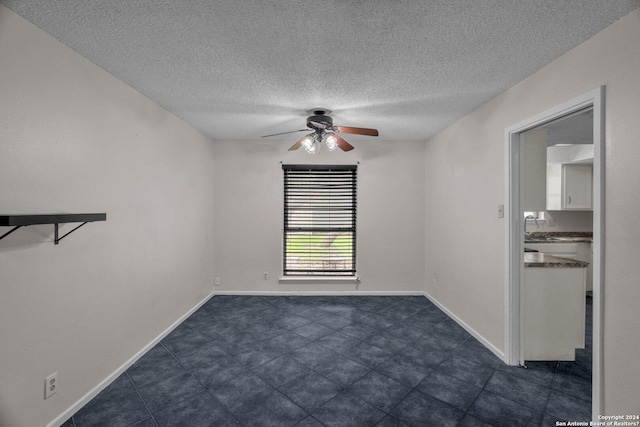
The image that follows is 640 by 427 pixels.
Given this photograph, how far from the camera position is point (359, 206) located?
4.08 meters

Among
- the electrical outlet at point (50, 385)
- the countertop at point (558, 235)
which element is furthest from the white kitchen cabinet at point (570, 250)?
the electrical outlet at point (50, 385)

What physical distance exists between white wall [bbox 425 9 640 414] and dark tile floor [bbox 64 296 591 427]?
16.2 inches

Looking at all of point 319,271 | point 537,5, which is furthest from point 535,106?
point 319,271

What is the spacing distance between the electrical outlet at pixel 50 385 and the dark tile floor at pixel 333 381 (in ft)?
0.86

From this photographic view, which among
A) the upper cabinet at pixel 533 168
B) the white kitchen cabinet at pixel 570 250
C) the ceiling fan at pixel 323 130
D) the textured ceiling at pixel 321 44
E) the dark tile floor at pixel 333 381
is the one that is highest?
the textured ceiling at pixel 321 44

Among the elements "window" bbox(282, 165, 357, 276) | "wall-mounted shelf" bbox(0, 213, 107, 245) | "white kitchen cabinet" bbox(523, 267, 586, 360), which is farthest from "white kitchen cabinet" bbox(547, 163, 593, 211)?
"wall-mounted shelf" bbox(0, 213, 107, 245)

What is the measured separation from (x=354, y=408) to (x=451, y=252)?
7.35ft

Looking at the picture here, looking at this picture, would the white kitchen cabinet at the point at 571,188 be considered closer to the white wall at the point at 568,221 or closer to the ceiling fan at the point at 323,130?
the white wall at the point at 568,221

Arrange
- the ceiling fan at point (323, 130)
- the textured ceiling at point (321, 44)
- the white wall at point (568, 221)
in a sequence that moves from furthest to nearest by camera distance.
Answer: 1. the white wall at point (568, 221)
2. the ceiling fan at point (323, 130)
3. the textured ceiling at point (321, 44)

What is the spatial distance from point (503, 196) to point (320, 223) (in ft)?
8.13

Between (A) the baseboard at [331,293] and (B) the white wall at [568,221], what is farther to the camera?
(B) the white wall at [568,221]

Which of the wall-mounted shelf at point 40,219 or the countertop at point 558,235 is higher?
the wall-mounted shelf at point 40,219

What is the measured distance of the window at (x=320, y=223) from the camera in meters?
4.13

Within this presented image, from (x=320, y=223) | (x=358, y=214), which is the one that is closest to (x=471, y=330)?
(x=358, y=214)
